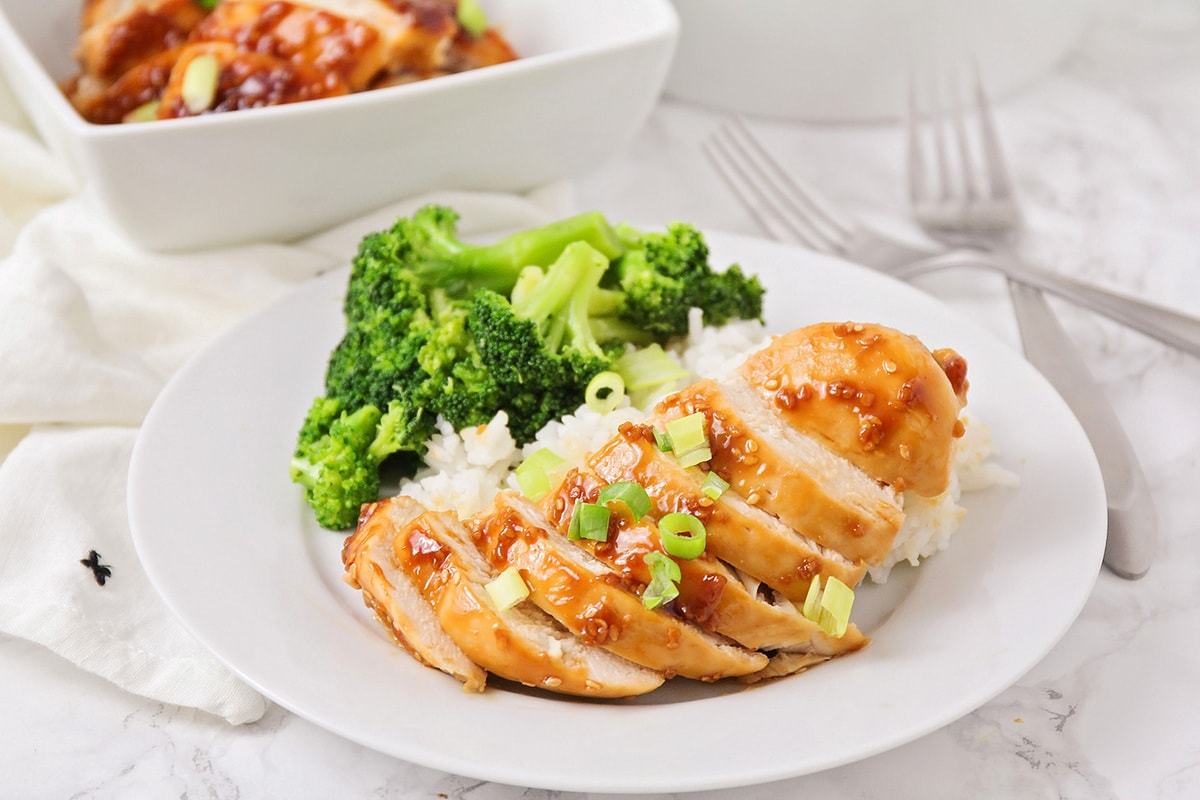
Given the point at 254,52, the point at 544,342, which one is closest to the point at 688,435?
the point at 544,342

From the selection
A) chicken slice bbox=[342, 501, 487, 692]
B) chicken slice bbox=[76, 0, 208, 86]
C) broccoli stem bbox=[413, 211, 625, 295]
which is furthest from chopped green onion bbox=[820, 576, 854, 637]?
chicken slice bbox=[76, 0, 208, 86]

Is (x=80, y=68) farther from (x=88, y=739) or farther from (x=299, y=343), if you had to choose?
(x=88, y=739)

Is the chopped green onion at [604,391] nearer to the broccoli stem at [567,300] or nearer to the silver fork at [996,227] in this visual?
the broccoli stem at [567,300]

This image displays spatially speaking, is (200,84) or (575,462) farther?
(200,84)

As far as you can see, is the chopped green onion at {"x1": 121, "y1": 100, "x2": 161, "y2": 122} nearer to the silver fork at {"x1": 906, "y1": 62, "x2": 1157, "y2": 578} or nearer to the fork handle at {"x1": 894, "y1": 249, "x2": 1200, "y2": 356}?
the fork handle at {"x1": 894, "y1": 249, "x2": 1200, "y2": 356}

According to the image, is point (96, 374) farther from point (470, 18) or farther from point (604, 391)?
point (470, 18)

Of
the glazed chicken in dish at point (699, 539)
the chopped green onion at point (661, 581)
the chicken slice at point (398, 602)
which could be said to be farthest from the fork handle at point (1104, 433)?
the chicken slice at point (398, 602)
